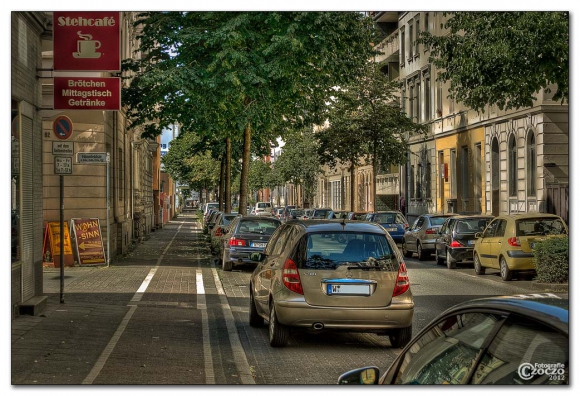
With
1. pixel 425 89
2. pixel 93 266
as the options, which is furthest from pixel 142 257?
pixel 425 89

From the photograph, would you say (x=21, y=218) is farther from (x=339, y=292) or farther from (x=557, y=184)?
(x=557, y=184)

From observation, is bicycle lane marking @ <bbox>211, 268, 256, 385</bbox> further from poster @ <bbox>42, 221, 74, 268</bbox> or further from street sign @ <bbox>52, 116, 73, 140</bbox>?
poster @ <bbox>42, 221, 74, 268</bbox>

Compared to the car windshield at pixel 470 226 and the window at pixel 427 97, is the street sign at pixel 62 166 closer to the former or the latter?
the car windshield at pixel 470 226

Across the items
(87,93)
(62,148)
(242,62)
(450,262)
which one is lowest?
(450,262)

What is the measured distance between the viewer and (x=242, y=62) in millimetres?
21609

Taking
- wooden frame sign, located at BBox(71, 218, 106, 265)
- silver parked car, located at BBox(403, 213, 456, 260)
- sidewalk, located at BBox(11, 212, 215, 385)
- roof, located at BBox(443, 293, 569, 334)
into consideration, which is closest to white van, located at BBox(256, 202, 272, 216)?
silver parked car, located at BBox(403, 213, 456, 260)

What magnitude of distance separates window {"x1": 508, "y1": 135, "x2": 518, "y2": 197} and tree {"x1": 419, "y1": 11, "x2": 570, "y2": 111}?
50.9 feet

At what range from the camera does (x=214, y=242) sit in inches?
1180

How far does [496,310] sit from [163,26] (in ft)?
74.2

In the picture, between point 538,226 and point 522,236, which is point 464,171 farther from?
point 522,236

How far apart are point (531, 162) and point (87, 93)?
21259 millimetres

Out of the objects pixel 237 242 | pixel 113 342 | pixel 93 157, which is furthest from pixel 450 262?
pixel 113 342

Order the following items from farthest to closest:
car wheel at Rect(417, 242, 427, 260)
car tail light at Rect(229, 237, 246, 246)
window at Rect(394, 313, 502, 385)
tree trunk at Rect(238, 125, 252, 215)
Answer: tree trunk at Rect(238, 125, 252, 215), car wheel at Rect(417, 242, 427, 260), car tail light at Rect(229, 237, 246, 246), window at Rect(394, 313, 502, 385)

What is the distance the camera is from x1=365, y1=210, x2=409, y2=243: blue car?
3484cm
